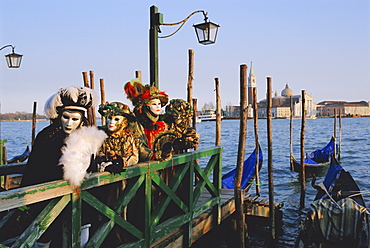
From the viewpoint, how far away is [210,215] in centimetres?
450

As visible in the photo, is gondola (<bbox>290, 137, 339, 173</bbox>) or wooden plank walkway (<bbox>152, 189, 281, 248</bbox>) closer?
wooden plank walkway (<bbox>152, 189, 281, 248</bbox>)

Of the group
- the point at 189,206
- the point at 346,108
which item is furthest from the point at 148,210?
the point at 346,108

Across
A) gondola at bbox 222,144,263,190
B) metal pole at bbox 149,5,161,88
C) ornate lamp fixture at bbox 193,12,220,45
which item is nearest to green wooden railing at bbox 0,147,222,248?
metal pole at bbox 149,5,161,88

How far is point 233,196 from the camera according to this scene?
5.42m

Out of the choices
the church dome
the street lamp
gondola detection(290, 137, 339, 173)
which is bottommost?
gondola detection(290, 137, 339, 173)

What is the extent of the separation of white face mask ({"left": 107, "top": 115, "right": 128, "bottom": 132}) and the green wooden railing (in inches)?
14.5

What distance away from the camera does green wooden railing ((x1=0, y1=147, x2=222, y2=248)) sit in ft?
6.91

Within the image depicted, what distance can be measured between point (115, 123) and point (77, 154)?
0.68 m

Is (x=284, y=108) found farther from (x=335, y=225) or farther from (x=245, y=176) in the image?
(x=335, y=225)

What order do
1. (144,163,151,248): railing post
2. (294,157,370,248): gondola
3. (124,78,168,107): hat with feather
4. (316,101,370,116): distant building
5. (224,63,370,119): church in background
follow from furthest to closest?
(316,101,370,116): distant building → (224,63,370,119): church in background → (294,157,370,248): gondola → (124,78,168,107): hat with feather → (144,163,151,248): railing post

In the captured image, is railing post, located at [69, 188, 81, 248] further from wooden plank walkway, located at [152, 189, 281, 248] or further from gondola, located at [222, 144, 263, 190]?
gondola, located at [222, 144, 263, 190]

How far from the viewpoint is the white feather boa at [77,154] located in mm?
2316

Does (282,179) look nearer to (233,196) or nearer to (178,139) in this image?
(233,196)

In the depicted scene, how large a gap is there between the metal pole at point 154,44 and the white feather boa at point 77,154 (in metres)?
1.95
